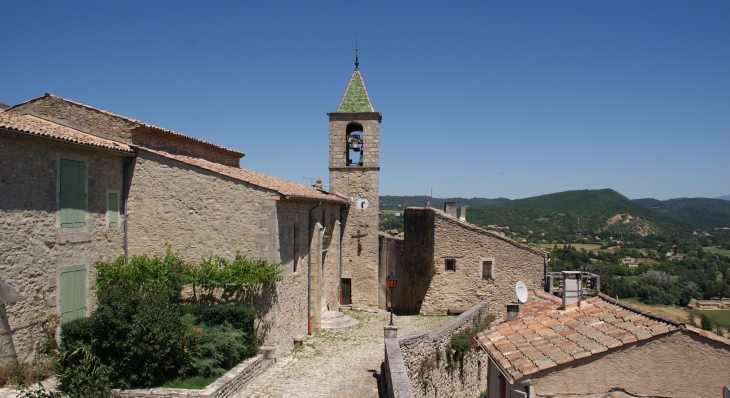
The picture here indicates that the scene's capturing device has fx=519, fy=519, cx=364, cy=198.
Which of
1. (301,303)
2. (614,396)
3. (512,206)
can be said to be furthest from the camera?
(512,206)

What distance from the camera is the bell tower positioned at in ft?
76.4

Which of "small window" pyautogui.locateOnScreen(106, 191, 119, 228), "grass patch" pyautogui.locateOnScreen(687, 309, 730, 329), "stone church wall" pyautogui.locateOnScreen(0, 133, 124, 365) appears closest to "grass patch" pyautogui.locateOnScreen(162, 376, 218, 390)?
"stone church wall" pyautogui.locateOnScreen(0, 133, 124, 365)

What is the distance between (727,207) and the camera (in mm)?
198875

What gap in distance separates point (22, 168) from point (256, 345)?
6585 mm

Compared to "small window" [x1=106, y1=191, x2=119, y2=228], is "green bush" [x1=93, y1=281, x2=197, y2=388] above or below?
below

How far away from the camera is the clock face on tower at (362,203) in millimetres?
23566

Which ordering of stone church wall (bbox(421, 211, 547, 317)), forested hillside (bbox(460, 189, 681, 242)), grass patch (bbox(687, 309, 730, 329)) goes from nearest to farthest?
stone church wall (bbox(421, 211, 547, 317)) < grass patch (bbox(687, 309, 730, 329)) < forested hillside (bbox(460, 189, 681, 242))

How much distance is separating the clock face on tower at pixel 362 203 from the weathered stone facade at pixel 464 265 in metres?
2.34

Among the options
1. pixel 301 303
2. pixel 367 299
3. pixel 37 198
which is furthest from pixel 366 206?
pixel 37 198

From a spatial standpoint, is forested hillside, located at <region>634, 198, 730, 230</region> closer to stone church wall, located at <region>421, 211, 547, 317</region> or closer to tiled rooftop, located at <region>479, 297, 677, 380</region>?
stone church wall, located at <region>421, 211, 547, 317</region>

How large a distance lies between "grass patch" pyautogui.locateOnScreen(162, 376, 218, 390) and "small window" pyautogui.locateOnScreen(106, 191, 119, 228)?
15.4ft

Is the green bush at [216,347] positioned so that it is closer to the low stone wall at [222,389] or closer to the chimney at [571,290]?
the low stone wall at [222,389]

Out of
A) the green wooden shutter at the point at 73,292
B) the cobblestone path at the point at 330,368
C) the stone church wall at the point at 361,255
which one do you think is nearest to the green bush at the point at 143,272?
the green wooden shutter at the point at 73,292

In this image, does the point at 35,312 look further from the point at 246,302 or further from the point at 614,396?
the point at 614,396
